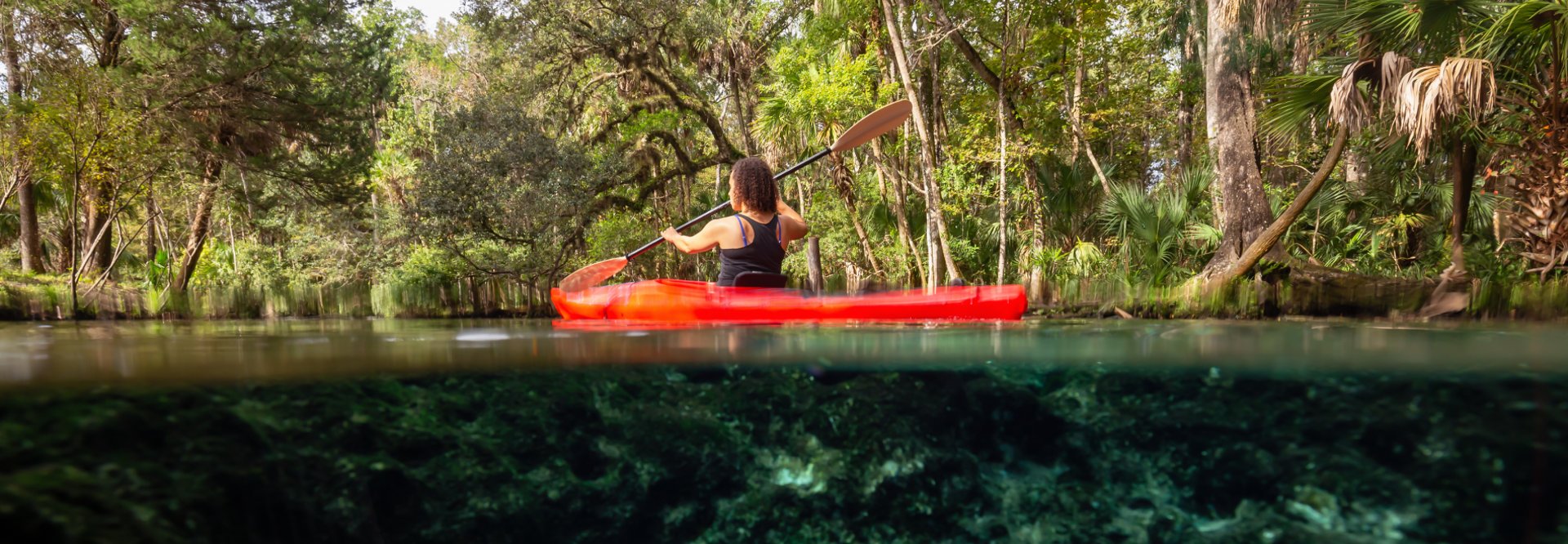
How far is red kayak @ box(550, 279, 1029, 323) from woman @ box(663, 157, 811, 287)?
28cm

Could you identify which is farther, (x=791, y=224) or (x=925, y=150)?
(x=925, y=150)

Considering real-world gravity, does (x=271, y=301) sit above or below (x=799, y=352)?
above

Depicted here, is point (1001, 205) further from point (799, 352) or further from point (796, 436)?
point (799, 352)

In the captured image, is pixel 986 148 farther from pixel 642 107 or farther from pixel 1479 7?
pixel 642 107

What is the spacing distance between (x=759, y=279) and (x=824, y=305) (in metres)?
0.62

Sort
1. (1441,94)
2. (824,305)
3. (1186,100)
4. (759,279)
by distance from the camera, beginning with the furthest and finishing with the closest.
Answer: (1186,100) → (1441,94) → (759,279) → (824,305)

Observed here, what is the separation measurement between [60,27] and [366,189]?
6.06 metres

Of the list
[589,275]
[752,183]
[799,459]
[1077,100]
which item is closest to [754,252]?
[752,183]

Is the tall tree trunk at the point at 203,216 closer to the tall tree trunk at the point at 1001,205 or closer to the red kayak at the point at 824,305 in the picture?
the red kayak at the point at 824,305

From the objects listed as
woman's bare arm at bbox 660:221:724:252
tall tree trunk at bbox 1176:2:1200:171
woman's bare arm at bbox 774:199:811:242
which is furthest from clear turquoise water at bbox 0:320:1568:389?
tall tree trunk at bbox 1176:2:1200:171

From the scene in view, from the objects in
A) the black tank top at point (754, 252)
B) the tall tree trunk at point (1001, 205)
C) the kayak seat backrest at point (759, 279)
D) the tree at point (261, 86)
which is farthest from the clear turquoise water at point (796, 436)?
the tree at point (261, 86)

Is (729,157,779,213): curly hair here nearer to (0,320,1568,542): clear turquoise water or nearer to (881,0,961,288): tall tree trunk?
(0,320,1568,542): clear turquoise water

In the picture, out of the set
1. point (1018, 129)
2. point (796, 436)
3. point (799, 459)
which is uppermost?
point (1018, 129)

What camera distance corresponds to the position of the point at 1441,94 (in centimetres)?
705
